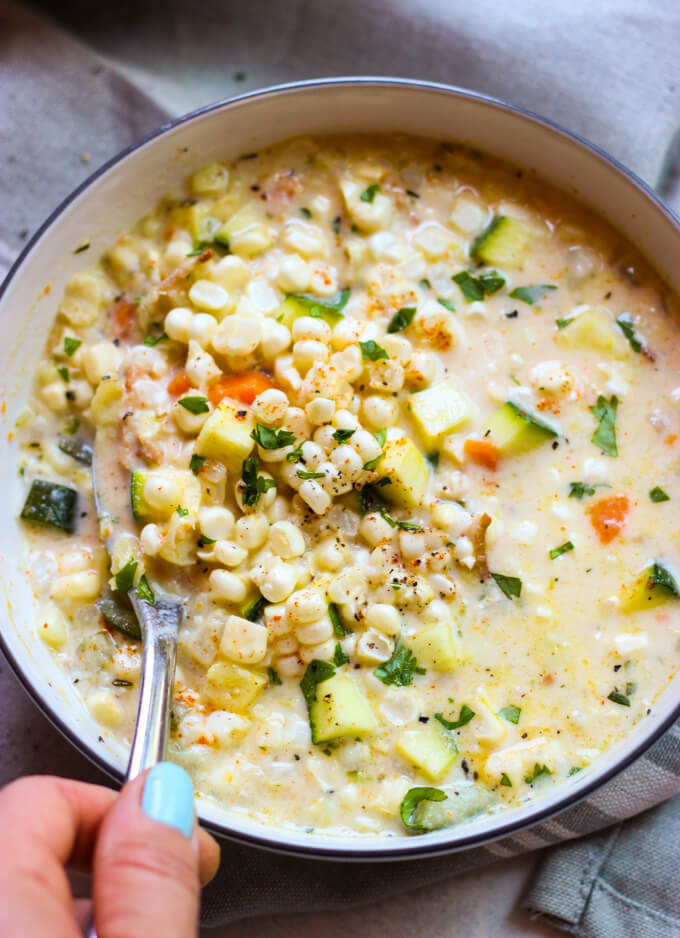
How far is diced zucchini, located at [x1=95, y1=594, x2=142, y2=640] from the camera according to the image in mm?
2770

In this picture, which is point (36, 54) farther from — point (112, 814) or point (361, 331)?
point (112, 814)

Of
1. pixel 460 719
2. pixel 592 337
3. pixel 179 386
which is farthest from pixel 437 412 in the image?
pixel 460 719

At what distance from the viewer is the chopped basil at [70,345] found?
299 centimetres

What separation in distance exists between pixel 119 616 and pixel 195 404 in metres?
0.66

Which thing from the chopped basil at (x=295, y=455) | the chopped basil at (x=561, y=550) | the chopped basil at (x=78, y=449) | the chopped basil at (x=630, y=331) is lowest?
the chopped basil at (x=78, y=449)

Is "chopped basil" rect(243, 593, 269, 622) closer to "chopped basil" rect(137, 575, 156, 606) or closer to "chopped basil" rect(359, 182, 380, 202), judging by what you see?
"chopped basil" rect(137, 575, 156, 606)

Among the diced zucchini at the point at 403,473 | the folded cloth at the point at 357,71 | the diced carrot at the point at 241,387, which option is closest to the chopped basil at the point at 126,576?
the diced carrot at the point at 241,387

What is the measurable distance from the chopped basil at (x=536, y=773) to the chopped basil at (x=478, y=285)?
1.41 m

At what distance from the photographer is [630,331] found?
296cm

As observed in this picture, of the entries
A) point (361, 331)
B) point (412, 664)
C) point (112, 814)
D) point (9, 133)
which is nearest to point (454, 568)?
point (412, 664)

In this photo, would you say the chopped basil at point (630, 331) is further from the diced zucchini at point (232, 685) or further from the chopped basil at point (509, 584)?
the diced zucchini at point (232, 685)

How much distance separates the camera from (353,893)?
2.90m

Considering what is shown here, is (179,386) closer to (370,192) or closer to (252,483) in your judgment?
(252,483)

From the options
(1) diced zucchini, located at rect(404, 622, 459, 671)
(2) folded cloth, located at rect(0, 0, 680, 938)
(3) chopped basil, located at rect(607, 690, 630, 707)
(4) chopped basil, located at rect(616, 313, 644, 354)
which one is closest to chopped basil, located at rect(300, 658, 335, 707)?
(1) diced zucchini, located at rect(404, 622, 459, 671)
